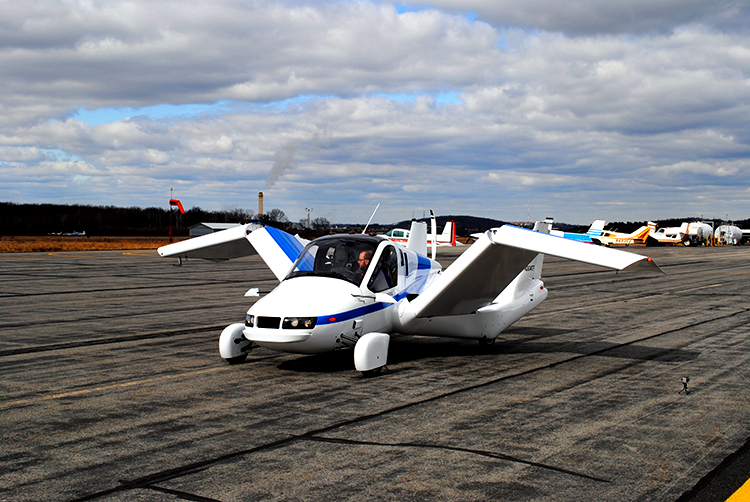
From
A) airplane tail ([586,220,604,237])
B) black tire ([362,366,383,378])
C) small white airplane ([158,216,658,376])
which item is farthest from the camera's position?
airplane tail ([586,220,604,237])

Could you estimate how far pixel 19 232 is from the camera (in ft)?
511

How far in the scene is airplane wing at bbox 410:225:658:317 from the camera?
8.60 metres

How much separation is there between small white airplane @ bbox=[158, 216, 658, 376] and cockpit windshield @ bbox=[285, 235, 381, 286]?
2 cm

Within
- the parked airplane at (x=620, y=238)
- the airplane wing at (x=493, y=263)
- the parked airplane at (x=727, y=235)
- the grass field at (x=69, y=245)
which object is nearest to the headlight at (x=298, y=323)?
the airplane wing at (x=493, y=263)

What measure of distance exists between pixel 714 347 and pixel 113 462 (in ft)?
36.9

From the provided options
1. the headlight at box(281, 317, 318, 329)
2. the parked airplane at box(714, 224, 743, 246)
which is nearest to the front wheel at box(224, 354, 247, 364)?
the headlight at box(281, 317, 318, 329)

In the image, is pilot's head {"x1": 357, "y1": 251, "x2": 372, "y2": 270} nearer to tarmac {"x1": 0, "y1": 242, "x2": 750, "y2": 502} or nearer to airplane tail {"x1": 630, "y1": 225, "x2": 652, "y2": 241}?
tarmac {"x1": 0, "y1": 242, "x2": 750, "y2": 502}

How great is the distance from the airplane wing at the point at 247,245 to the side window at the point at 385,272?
8.66ft

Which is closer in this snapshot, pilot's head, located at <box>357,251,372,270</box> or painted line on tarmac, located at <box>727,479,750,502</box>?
painted line on tarmac, located at <box>727,479,750,502</box>

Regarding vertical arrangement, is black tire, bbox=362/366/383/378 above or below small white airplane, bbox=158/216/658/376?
below

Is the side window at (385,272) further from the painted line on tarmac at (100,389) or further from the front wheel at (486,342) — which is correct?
the painted line on tarmac at (100,389)

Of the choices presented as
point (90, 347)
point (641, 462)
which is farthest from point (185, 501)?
point (90, 347)

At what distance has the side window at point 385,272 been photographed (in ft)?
33.5

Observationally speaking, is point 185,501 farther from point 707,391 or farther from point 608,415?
point 707,391
